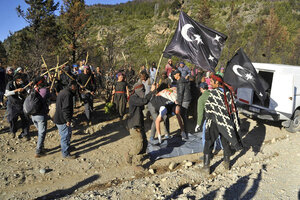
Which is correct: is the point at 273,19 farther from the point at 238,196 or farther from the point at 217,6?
the point at 217,6

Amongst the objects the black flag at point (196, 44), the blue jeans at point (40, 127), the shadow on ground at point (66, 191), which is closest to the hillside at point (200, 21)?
the black flag at point (196, 44)

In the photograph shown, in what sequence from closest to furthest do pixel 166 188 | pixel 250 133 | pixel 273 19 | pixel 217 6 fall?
1. pixel 166 188
2. pixel 250 133
3. pixel 273 19
4. pixel 217 6

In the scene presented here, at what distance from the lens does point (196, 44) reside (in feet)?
19.1

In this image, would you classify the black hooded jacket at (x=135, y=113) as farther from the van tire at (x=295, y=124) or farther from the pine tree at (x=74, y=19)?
the pine tree at (x=74, y=19)

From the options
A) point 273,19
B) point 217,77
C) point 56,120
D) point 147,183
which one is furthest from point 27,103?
point 273,19

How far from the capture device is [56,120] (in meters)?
5.20

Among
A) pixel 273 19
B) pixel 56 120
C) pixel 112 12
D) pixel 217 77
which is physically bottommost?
pixel 56 120

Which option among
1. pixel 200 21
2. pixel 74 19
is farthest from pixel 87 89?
pixel 200 21

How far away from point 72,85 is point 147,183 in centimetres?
286

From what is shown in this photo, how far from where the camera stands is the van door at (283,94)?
6668 millimetres

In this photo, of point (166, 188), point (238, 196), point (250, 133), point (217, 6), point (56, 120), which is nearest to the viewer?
point (238, 196)

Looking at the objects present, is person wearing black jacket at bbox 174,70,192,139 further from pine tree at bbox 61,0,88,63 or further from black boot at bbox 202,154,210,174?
pine tree at bbox 61,0,88,63

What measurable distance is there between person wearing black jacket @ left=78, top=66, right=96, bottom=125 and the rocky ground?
0.84m

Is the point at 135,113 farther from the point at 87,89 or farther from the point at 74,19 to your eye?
the point at 74,19
